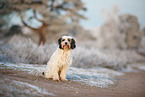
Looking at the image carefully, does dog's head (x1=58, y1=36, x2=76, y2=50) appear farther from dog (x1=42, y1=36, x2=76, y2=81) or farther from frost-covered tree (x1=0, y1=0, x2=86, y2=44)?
frost-covered tree (x1=0, y1=0, x2=86, y2=44)

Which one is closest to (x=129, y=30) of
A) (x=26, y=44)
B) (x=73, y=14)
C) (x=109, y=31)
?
(x=109, y=31)

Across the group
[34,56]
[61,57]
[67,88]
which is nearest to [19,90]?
[67,88]

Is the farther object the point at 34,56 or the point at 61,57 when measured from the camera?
Result: the point at 34,56

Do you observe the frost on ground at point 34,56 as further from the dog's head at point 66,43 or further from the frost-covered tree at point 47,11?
the frost-covered tree at point 47,11

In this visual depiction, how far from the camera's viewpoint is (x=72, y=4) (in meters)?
18.5

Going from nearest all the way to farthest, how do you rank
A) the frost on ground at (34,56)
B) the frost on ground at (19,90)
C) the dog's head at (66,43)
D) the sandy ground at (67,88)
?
the frost on ground at (19,90)
the sandy ground at (67,88)
the dog's head at (66,43)
the frost on ground at (34,56)

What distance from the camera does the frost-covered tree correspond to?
15897 mm

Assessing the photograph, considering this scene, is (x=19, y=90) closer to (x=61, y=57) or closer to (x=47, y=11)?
(x=61, y=57)

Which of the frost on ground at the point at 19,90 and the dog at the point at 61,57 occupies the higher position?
the dog at the point at 61,57

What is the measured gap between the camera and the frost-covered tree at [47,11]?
15897mm

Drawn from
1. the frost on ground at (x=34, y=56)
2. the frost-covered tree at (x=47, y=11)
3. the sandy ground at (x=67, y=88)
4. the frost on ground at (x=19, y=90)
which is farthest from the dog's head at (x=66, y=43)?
the frost-covered tree at (x=47, y=11)

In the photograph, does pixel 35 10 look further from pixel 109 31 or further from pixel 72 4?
pixel 109 31

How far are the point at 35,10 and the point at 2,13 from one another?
327 centimetres

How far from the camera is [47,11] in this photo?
15.7m
